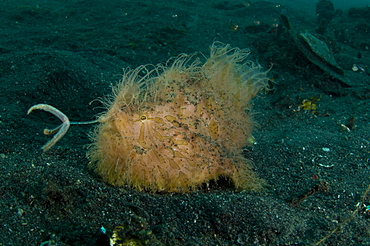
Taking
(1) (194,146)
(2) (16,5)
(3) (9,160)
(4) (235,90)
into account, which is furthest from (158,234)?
(2) (16,5)

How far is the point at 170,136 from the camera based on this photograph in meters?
3.11

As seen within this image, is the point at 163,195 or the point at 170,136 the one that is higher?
the point at 170,136

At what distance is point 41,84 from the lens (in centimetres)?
551

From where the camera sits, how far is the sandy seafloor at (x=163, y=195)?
2.49 metres

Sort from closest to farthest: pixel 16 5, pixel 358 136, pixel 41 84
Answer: pixel 358 136
pixel 41 84
pixel 16 5

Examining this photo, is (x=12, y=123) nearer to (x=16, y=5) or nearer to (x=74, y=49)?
(x=74, y=49)

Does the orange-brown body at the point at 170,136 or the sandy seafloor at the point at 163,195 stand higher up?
the orange-brown body at the point at 170,136

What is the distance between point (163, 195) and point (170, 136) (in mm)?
656

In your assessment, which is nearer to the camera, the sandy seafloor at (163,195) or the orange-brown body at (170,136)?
the sandy seafloor at (163,195)

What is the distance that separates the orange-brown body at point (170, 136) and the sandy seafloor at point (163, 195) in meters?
0.19

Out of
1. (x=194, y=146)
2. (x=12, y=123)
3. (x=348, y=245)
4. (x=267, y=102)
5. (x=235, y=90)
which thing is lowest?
(x=267, y=102)

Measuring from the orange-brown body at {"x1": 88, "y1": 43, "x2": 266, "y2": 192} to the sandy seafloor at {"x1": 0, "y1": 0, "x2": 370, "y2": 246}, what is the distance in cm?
19

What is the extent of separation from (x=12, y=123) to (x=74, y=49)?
4.51 metres

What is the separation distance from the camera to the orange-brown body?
10.0 ft
